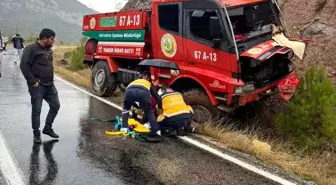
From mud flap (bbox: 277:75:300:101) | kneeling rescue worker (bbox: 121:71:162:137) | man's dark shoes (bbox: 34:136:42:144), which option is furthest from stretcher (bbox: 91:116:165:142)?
mud flap (bbox: 277:75:300:101)

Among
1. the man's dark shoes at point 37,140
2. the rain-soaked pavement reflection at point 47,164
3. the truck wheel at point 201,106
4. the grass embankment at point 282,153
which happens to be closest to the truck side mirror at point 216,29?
the truck wheel at point 201,106

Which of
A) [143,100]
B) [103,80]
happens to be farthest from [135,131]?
[103,80]

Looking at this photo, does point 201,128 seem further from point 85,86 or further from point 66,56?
point 66,56

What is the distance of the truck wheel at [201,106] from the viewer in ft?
24.6

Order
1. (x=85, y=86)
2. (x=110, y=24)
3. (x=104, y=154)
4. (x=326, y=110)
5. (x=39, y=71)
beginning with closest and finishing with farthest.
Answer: (x=104, y=154) → (x=39, y=71) → (x=326, y=110) → (x=110, y=24) → (x=85, y=86)

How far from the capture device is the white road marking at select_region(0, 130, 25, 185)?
4500 mm

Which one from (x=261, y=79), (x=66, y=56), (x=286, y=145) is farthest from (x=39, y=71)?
(x=66, y=56)

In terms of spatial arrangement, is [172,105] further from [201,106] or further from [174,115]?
[201,106]

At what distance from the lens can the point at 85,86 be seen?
13188 millimetres

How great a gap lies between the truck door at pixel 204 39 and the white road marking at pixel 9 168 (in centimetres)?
379

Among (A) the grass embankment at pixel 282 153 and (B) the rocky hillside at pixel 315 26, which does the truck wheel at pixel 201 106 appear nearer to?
→ (A) the grass embankment at pixel 282 153

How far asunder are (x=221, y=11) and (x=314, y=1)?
5.77 meters

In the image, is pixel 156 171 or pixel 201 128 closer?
pixel 156 171

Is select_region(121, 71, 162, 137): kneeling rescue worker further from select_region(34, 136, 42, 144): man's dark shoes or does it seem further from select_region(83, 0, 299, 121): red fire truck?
select_region(34, 136, 42, 144): man's dark shoes
